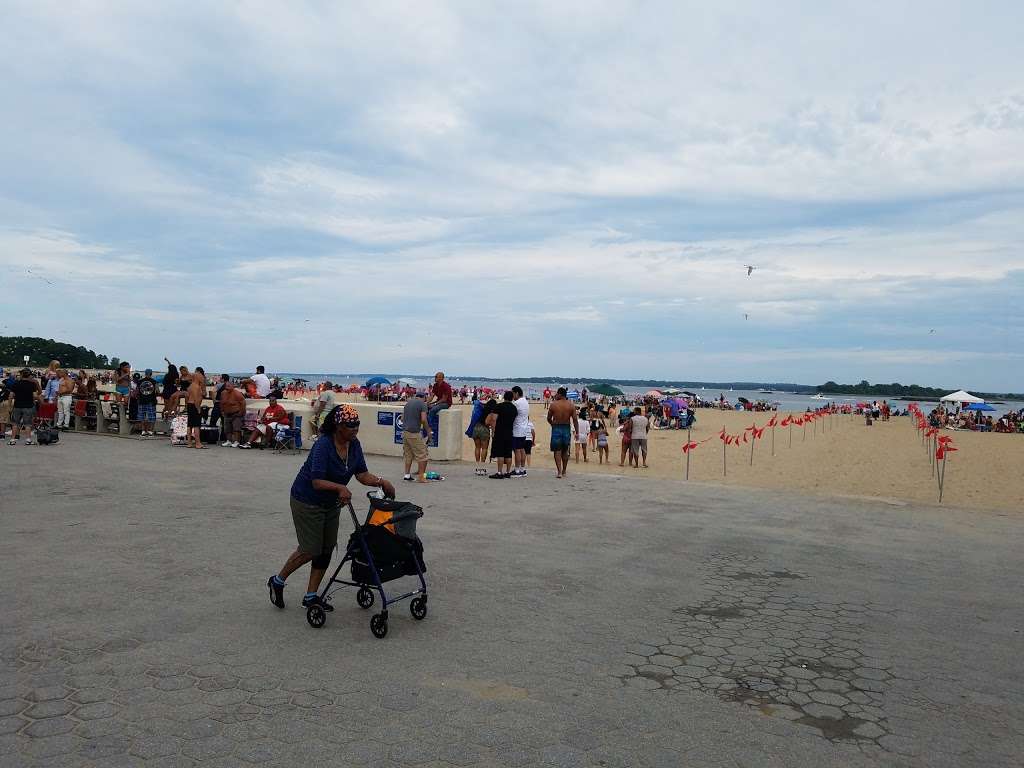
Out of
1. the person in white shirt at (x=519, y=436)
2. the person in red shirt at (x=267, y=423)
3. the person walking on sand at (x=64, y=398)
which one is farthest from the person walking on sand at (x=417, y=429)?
the person walking on sand at (x=64, y=398)

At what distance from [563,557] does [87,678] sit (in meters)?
4.31

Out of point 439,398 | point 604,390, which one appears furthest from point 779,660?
point 604,390

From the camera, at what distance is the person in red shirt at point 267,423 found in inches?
640

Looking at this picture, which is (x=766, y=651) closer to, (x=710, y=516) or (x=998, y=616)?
(x=998, y=616)

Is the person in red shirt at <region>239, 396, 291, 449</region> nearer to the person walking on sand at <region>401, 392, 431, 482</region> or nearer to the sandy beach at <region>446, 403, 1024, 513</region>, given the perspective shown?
the sandy beach at <region>446, 403, 1024, 513</region>

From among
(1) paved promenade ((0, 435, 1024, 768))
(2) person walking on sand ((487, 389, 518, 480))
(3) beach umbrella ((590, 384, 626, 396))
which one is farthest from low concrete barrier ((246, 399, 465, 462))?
(3) beach umbrella ((590, 384, 626, 396))

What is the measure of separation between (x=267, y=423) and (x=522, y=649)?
41.9ft

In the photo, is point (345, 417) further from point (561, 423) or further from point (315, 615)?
point (561, 423)

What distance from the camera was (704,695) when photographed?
13.6ft

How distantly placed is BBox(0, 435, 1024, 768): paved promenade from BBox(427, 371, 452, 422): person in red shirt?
19.9 ft

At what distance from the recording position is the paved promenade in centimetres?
350

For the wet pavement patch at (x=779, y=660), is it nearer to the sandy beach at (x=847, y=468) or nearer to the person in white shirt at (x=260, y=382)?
the sandy beach at (x=847, y=468)

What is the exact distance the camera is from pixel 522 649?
15.5ft

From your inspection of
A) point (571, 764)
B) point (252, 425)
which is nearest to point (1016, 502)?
point (571, 764)
